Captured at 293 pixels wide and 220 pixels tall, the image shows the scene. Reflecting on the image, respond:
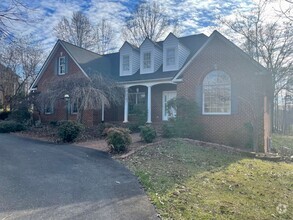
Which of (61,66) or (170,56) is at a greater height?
(170,56)

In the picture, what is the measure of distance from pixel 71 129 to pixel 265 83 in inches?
395

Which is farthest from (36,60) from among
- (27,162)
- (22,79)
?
(27,162)

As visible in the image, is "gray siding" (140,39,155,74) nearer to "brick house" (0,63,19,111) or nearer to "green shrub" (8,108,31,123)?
"green shrub" (8,108,31,123)

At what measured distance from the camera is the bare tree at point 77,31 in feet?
111

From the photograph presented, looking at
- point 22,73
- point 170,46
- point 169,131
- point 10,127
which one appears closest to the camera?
point 169,131

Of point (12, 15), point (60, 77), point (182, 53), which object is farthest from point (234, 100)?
point (60, 77)

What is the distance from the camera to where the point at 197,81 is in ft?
45.6

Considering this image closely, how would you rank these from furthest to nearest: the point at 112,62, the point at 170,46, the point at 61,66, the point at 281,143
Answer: the point at 112,62 < the point at 61,66 < the point at 170,46 < the point at 281,143

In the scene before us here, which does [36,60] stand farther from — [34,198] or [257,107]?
[34,198]

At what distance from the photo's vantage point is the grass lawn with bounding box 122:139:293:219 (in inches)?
191

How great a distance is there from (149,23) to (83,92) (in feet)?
70.5

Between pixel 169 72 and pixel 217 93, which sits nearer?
pixel 217 93

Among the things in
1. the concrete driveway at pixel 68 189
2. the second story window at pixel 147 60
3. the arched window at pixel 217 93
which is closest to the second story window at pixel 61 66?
the second story window at pixel 147 60

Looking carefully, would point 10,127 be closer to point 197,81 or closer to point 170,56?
point 170,56
